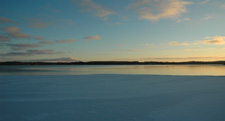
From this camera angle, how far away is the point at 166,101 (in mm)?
4707

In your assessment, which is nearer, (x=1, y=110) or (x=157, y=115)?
(x=157, y=115)

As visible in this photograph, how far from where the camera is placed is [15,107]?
4.16 metres

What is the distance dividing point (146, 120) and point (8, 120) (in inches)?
119

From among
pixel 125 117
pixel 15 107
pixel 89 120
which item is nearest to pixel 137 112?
pixel 125 117

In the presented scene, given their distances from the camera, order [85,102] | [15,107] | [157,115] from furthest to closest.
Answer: [85,102] < [15,107] < [157,115]

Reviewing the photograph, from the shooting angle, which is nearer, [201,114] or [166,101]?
[201,114]

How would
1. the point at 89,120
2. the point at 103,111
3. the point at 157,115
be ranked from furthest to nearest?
the point at 103,111, the point at 157,115, the point at 89,120

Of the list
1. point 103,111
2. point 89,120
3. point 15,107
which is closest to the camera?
point 89,120

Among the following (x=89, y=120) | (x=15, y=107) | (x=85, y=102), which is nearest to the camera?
(x=89, y=120)

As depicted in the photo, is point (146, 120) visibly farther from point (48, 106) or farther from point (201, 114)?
point (48, 106)

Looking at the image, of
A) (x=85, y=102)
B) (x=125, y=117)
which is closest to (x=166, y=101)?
(x=125, y=117)

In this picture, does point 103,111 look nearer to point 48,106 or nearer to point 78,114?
point 78,114

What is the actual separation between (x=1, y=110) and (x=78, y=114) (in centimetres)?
211

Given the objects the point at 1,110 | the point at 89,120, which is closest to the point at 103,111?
the point at 89,120
